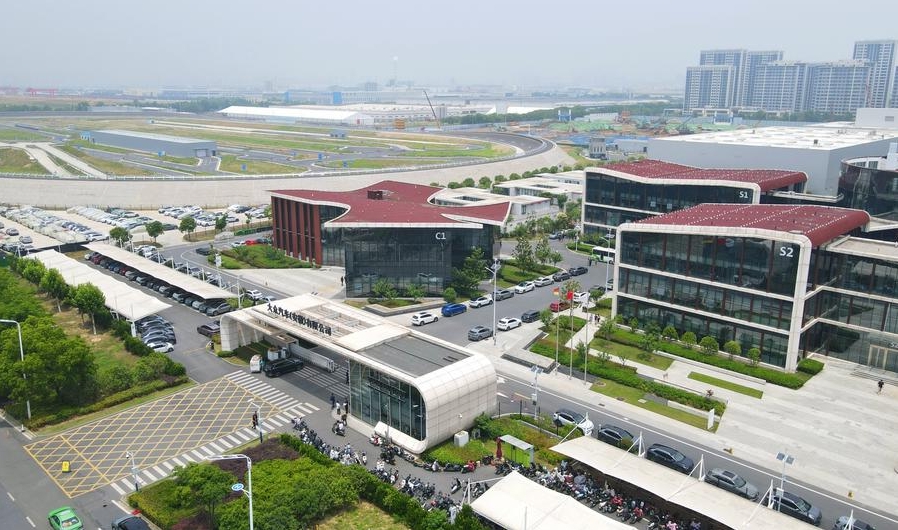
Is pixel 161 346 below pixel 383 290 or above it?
below

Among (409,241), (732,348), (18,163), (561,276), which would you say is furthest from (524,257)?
(18,163)

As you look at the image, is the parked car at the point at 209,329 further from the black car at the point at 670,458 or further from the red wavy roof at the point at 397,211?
the black car at the point at 670,458

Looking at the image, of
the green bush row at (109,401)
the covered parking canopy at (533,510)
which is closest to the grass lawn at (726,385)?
the covered parking canopy at (533,510)

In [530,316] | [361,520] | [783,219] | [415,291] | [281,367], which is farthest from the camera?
[415,291]

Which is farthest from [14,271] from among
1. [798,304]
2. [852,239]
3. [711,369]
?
[852,239]

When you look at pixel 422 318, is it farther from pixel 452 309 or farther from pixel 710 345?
pixel 710 345

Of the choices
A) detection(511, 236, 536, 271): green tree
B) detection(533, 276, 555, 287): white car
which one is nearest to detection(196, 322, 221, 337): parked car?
detection(533, 276, 555, 287): white car

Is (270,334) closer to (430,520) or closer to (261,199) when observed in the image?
(430,520)
